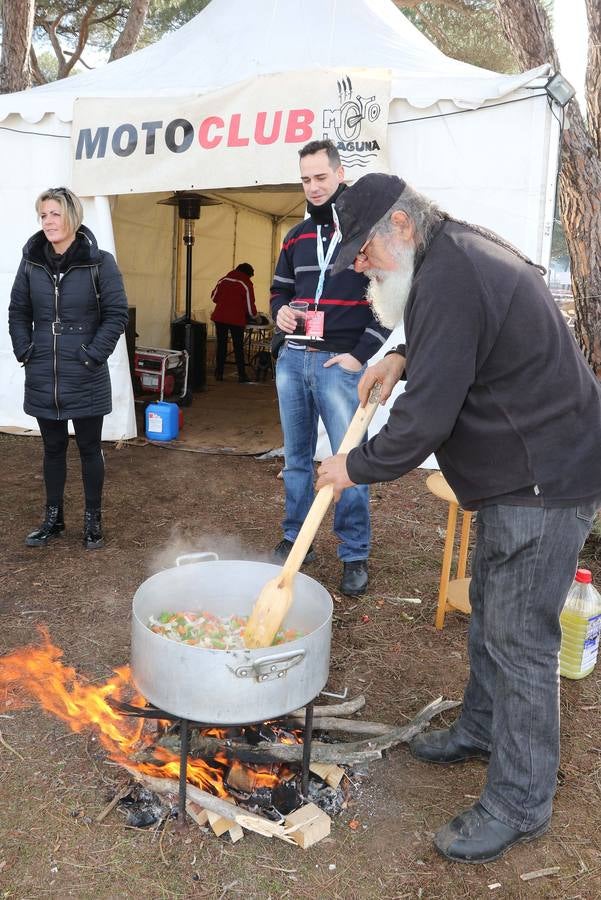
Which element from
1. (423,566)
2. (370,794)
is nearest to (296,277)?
(423,566)

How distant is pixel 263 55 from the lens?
19.8ft

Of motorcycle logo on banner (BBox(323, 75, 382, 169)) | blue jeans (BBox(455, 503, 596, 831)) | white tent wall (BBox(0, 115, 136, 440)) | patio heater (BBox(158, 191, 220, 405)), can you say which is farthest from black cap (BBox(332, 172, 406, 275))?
patio heater (BBox(158, 191, 220, 405))

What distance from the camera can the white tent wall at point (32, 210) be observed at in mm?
6180

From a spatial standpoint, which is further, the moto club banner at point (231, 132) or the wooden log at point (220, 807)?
the moto club banner at point (231, 132)

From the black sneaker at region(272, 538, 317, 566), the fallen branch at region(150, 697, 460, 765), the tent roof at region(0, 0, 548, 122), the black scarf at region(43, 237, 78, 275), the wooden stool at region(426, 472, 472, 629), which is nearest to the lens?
the fallen branch at region(150, 697, 460, 765)

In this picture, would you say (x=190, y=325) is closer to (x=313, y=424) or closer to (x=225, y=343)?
(x=225, y=343)

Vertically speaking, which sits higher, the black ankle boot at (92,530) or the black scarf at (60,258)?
the black scarf at (60,258)

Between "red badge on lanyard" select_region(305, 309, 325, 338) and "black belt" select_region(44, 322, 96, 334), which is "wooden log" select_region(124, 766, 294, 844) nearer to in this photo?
"red badge on lanyard" select_region(305, 309, 325, 338)

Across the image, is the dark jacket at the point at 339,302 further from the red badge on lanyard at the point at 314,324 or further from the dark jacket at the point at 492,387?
the dark jacket at the point at 492,387

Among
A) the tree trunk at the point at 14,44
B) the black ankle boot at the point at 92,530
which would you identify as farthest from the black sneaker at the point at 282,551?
the tree trunk at the point at 14,44

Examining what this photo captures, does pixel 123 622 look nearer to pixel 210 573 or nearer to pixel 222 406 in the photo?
pixel 210 573

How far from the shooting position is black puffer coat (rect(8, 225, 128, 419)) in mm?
3893

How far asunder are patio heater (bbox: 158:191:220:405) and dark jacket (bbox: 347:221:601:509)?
266 inches

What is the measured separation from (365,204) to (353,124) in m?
3.93
